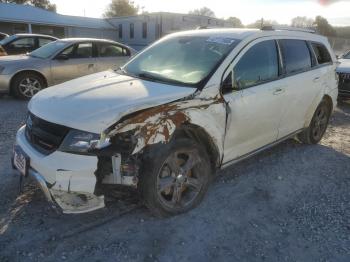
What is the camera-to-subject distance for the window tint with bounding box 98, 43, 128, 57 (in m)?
9.36

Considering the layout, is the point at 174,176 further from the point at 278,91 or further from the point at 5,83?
the point at 5,83

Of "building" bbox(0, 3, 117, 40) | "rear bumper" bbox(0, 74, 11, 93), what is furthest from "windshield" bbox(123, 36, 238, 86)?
"building" bbox(0, 3, 117, 40)

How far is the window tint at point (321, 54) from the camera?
5156mm

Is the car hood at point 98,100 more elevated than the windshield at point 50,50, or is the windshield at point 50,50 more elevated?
the car hood at point 98,100

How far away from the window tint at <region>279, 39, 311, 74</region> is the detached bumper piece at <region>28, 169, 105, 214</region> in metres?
2.89

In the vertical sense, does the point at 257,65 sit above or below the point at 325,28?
above

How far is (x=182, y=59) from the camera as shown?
396 cm

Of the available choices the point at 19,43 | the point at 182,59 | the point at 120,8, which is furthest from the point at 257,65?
the point at 120,8

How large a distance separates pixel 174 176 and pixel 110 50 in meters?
6.97

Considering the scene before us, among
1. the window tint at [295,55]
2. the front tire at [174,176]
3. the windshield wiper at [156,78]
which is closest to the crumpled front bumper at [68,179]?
the front tire at [174,176]

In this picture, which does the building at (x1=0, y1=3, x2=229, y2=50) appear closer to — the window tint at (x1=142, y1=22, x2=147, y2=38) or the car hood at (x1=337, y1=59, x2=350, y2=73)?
the window tint at (x1=142, y1=22, x2=147, y2=38)

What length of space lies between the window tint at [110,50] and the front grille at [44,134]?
6.36m

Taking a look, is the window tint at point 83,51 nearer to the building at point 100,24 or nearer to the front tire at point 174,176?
the front tire at point 174,176

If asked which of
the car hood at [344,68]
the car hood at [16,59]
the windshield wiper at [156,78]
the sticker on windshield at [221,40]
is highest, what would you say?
the sticker on windshield at [221,40]
